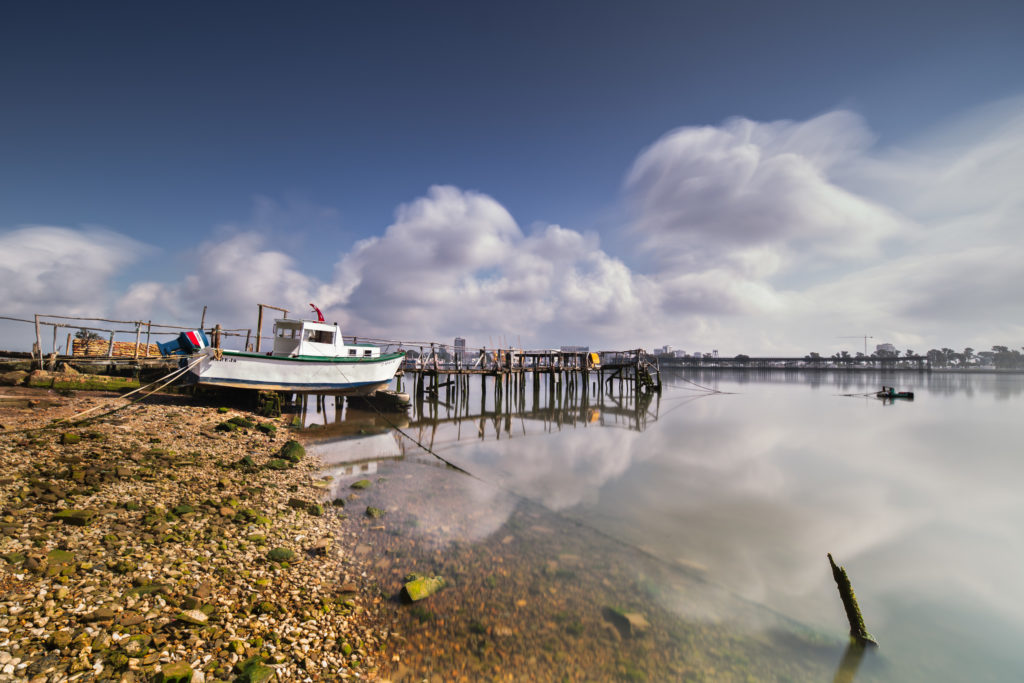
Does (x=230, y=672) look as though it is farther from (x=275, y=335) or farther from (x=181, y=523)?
(x=275, y=335)

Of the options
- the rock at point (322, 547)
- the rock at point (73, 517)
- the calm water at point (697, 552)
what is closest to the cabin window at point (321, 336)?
the calm water at point (697, 552)

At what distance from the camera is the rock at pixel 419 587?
654cm

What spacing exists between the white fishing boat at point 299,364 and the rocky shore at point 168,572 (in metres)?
7.58

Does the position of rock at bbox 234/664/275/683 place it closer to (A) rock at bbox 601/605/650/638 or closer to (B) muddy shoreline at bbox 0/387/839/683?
(B) muddy shoreline at bbox 0/387/839/683

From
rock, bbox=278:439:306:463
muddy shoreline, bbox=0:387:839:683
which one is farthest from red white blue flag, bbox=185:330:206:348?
rock, bbox=278:439:306:463

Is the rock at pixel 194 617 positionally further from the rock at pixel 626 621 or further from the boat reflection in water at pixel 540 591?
the rock at pixel 626 621

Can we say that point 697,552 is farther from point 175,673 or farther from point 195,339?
point 195,339

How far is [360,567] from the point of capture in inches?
289

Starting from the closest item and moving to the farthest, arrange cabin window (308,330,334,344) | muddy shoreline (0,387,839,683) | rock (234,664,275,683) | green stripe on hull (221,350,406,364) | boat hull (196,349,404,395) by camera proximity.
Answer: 1. rock (234,664,275,683)
2. muddy shoreline (0,387,839,683)
3. boat hull (196,349,404,395)
4. green stripe on hull (221,350,406,364)
5. cabin window (308,330,334,344)

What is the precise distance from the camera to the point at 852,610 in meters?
6.42

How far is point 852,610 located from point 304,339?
22983mm

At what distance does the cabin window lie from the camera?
70.2 feet

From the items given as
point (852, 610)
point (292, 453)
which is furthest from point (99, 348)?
point (852, 610)

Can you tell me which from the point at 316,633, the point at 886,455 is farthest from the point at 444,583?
the point at 886,455
